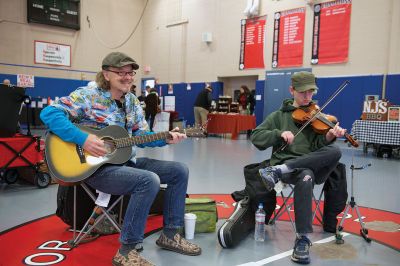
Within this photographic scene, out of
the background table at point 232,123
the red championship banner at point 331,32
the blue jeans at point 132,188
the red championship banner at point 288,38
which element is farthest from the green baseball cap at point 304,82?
the red championship banner at point 288,38

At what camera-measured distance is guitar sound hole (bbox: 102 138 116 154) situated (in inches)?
94.7

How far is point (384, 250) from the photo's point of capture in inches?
104

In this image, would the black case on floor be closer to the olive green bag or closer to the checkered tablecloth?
the olive green bag

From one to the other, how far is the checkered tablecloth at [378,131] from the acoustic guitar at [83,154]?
5530mm

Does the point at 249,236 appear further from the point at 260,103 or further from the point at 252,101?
the point at 252,101

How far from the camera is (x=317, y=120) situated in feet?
9.09

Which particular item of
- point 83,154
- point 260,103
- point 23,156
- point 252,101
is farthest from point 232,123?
point 83,154

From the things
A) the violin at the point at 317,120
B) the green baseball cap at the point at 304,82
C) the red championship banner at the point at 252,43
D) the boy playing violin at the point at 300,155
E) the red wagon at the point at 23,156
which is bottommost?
the red wagon at the point at 23,156

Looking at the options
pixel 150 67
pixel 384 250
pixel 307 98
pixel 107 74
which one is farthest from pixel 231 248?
pixel 150 67

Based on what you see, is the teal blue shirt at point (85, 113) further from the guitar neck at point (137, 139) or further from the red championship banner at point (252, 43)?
the red championship banner at point (252, 43)

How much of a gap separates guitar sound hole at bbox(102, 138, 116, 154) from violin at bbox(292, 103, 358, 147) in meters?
1.39

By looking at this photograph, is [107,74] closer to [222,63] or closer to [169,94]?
[222,63]

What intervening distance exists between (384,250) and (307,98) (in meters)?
1.24

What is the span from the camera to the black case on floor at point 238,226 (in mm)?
2582
